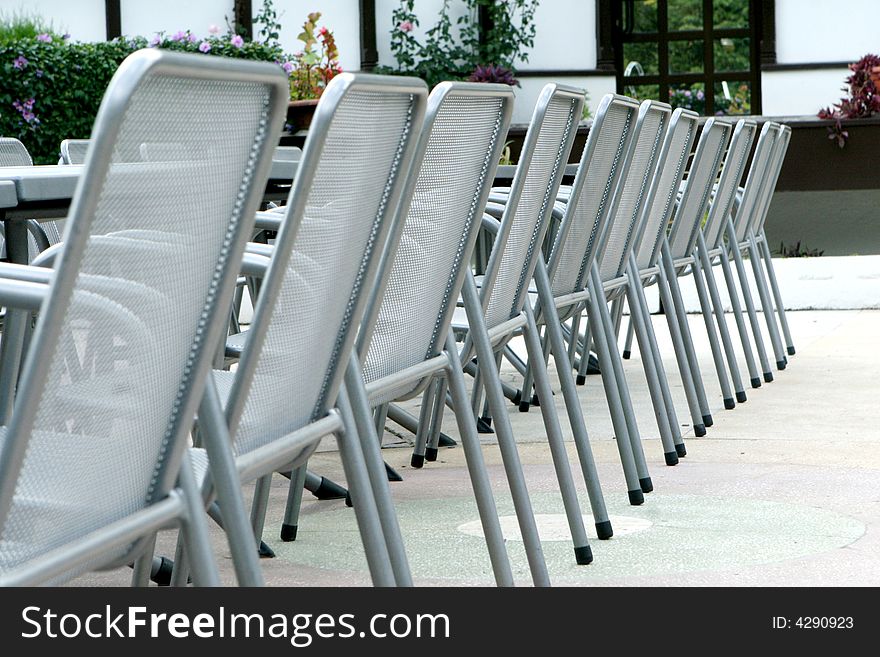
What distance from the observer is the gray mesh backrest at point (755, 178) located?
5117mm

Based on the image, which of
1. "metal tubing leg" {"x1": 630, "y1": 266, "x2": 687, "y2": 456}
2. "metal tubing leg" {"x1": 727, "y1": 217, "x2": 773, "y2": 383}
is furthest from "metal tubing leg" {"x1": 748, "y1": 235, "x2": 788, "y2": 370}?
"metal tubing leg" {"x1": 630, "y1": 266, "x2": 687, "y2": 456}

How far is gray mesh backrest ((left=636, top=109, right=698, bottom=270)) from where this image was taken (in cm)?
348

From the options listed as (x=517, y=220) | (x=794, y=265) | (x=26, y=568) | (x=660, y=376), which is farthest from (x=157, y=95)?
(x=794, y=265)

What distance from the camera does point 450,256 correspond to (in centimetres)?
199

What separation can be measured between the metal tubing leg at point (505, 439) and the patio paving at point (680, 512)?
19 centimetres

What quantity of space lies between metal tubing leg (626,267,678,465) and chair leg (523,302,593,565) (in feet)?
2.67

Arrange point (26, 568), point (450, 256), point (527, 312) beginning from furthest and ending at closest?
point (527, 312), point (450, 256), point (26, 568)

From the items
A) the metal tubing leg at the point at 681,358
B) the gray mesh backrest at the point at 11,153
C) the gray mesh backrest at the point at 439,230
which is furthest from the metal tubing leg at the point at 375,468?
the gray mesh backrest at the point at 11,153

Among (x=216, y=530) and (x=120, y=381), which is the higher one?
(x=120, y=381)

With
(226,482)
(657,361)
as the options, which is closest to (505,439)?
(226,482)

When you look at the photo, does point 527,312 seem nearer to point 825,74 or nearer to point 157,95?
point 157,95

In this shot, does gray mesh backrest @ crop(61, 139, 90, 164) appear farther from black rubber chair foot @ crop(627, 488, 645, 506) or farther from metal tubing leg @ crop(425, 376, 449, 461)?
black rubber chair foot @ crop(627, 488, 645, 506)

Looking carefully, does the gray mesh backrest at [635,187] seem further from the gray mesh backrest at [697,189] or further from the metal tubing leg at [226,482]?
the metal tubing leg at [226,482]
